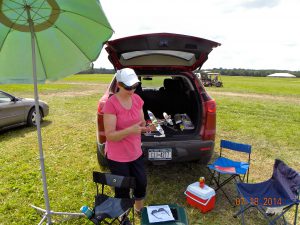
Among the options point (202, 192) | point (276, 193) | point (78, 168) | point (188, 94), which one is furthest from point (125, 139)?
point (188, 94)

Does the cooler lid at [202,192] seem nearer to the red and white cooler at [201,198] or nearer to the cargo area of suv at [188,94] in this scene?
the red and white cooler at [201,198]

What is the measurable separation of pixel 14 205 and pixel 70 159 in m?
1.68

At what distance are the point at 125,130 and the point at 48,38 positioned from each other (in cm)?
136

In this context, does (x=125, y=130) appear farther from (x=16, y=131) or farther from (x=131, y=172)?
(x=16, y=131)

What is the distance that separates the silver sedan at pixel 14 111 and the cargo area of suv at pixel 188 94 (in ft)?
12.9

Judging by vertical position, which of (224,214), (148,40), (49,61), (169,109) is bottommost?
(224,214)

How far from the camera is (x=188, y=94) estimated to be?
499 centimetres

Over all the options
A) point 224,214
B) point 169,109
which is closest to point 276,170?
point 224,214

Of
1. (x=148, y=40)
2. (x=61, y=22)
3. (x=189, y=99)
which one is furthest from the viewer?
(x=189, y=99)

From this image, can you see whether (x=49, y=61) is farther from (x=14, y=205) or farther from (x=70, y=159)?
(x=70, y=159)

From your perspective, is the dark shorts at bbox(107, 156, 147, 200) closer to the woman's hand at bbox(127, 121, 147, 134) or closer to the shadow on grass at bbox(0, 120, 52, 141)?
the woman's hand at bbox(127, 121, 147, 134)

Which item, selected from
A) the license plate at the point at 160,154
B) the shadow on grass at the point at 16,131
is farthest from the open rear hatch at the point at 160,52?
the shadow on grass at the point at 16,131

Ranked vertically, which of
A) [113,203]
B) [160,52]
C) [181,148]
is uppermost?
[160,52]

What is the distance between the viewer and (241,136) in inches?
277
